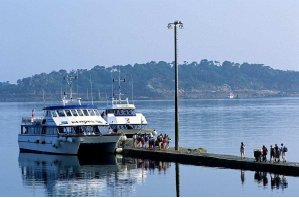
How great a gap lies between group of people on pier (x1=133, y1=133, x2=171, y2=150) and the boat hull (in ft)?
8.90

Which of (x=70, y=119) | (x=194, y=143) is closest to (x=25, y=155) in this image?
(x=70, y=119)

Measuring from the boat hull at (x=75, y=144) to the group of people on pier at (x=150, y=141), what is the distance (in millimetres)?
2712

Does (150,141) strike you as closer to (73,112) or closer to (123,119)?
(73,112)

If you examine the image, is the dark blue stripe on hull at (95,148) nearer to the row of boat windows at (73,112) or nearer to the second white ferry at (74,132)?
the second white ferry at (74,132)

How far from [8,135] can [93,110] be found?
43823mm

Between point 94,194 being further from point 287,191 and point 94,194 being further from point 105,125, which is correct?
point 105,125

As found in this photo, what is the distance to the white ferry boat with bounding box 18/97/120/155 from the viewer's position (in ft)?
216

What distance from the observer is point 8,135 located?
11100 centimetres

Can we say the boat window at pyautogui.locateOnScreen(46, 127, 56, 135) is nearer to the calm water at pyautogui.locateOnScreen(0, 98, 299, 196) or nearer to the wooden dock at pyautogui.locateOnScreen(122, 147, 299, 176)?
the calm water at pyautogui.locateOnScreen(0, 98, 299, 196)

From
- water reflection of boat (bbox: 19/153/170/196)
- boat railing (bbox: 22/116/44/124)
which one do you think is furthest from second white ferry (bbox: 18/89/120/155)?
water reflection of boat (bbox: 19/153/170/196)

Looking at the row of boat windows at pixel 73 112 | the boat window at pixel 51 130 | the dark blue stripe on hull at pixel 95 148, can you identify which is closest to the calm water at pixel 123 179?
the dark blue stripe on hull at pixel 95 148

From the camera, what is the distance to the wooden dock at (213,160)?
4922 cm

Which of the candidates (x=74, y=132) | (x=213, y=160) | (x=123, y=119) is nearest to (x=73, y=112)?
(x=74, y=132)

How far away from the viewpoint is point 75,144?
218 feet
